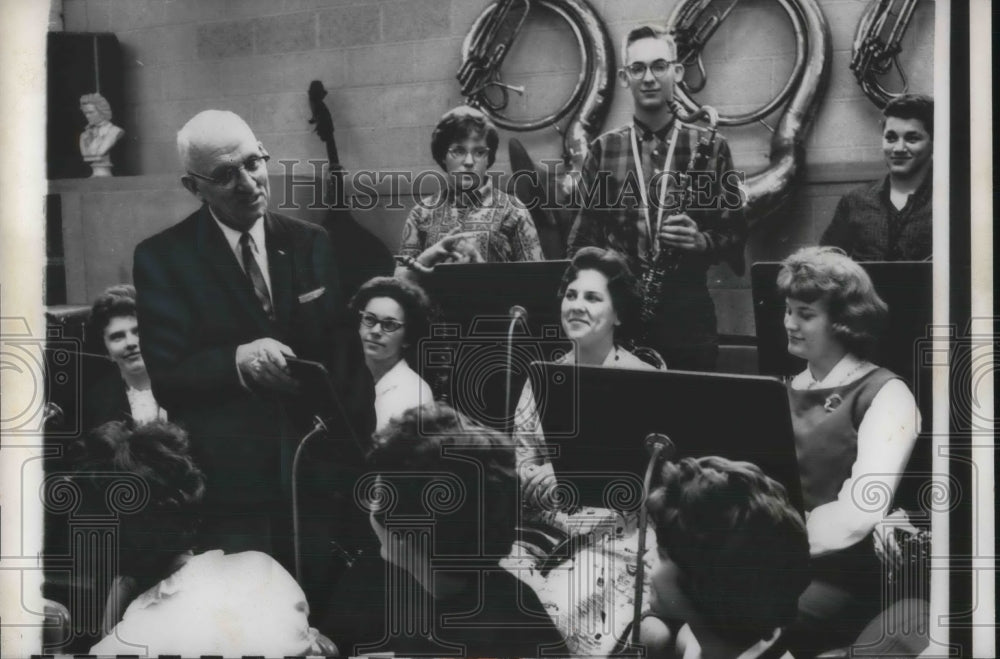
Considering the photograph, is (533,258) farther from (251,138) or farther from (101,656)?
(101,656)

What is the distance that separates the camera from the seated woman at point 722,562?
12.2 feet

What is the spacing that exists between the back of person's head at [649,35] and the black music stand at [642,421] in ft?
3.87

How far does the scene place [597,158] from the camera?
3.80 meters

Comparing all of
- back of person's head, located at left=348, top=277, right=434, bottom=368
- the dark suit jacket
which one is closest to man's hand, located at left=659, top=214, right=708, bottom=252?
back of person's head, located at left=348, top=277, right=434, bottom=368

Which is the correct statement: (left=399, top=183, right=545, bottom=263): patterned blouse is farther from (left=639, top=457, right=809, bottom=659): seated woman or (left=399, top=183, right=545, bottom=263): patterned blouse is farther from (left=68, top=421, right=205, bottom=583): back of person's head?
(left=68, top=421, right=205, bottom=583): back of person's head

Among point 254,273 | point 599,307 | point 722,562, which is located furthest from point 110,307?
point 722,562

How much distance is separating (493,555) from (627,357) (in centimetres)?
91

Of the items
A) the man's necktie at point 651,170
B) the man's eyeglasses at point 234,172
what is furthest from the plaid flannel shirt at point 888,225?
the man's eyeglasses at point 234,172

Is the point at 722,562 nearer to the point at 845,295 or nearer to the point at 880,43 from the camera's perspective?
the point at 845,295

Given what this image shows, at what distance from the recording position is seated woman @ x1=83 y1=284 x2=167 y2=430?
Answer: 410cm

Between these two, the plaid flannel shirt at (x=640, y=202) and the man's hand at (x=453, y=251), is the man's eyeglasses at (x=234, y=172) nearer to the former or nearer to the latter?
the man's hand at (x=453, y=251)

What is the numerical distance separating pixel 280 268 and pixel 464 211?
76 cm

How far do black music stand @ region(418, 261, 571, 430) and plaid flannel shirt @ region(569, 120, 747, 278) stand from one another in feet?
0.74

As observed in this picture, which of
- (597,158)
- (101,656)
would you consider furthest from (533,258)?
(101,656)
